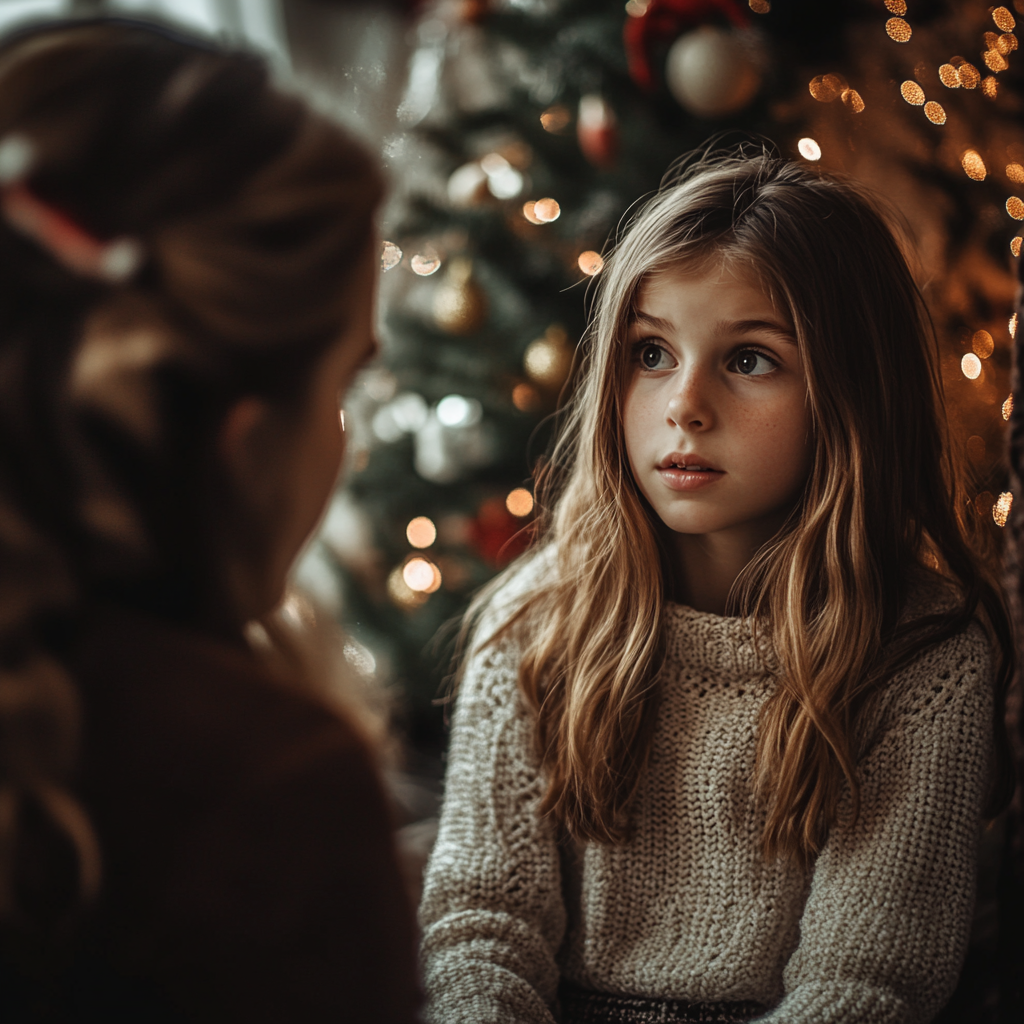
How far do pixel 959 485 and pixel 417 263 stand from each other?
4.37 feet

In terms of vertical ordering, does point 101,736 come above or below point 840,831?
above

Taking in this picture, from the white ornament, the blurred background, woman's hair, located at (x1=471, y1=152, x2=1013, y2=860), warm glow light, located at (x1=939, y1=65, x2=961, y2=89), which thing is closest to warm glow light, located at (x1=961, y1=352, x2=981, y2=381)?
the blurred background

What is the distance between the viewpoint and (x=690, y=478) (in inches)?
29.1

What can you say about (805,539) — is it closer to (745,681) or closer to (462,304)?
(745,681)

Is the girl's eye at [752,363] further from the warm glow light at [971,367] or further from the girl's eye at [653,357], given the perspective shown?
the warm glow light at [971,367]

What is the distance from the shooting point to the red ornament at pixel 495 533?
177 centimetres

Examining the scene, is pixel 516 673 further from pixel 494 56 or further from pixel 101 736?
pixel 494 56

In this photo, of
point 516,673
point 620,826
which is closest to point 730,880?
point 620,826

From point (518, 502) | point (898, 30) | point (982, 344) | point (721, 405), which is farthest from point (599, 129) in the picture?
point (721, 405)

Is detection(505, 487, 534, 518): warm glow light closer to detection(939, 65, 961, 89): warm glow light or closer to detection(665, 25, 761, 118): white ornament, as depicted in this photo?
detection(665, 25, 761, 118): white ornament

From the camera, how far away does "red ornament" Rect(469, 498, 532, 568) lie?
5.81ft

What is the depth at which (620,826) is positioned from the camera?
0.79 meters

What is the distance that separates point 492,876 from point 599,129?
3.94 feet

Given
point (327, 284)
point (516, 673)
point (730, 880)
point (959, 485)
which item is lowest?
point (730, 880)
